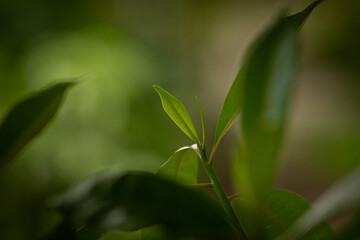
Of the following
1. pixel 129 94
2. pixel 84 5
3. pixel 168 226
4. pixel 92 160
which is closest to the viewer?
pixel 168 226

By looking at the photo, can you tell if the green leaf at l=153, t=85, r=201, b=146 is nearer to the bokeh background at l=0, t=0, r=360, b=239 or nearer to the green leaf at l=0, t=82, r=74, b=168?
the green leaf at l=0, t=82, r=74, b=168

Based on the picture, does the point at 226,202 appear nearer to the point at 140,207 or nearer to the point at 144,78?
the point at 140,207

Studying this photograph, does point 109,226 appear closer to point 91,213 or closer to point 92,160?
point 91,213

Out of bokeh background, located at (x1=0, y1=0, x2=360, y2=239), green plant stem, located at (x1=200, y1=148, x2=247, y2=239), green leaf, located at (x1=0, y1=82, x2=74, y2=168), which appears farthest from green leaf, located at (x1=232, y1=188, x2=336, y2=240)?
bokeh background, located at (x1=0, y1=0, x2=360, y2=239)

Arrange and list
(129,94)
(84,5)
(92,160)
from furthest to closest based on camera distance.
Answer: (84,5)
(129,94)
(92,160)

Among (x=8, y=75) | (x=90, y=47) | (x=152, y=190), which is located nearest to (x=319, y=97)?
(x=90, y=47)

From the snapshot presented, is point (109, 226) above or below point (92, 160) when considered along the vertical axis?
above
